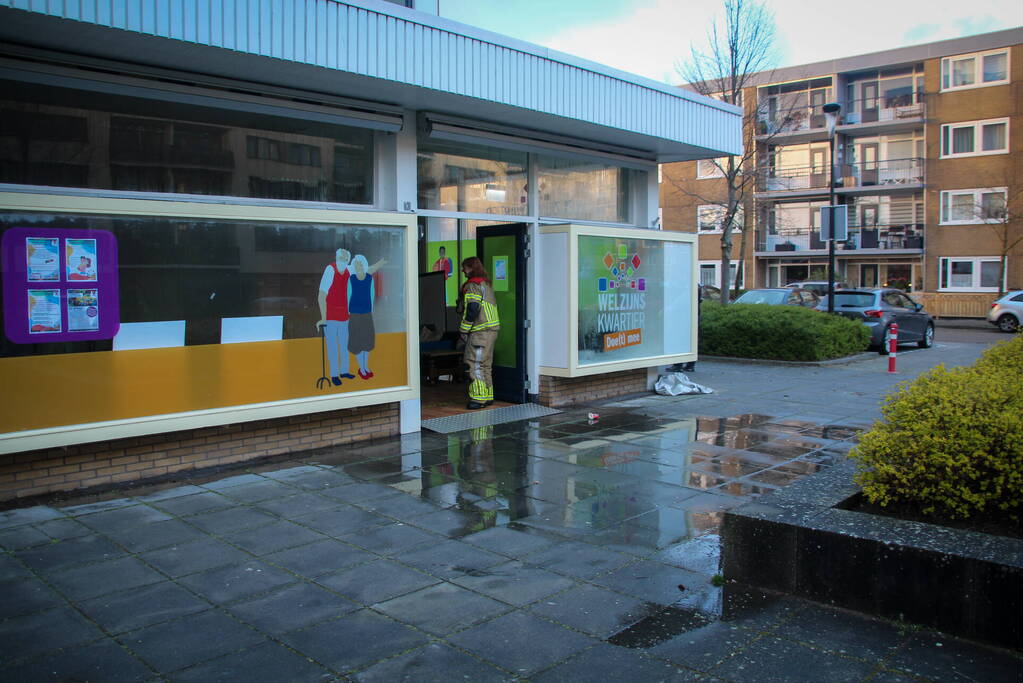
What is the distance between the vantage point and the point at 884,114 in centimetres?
3925

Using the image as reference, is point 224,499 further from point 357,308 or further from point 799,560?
point 799,560

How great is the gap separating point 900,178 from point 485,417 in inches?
1410

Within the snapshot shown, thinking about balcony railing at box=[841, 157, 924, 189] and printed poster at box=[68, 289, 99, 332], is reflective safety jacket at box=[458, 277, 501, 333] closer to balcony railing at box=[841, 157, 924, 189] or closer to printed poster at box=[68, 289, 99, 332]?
printed poster at box=[68, 289, 99, 332]

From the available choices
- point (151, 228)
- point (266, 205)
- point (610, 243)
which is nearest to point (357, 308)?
point (266, 205)

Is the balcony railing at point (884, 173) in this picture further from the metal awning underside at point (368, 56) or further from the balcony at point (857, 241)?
the metal awning underside at point (368, 56)

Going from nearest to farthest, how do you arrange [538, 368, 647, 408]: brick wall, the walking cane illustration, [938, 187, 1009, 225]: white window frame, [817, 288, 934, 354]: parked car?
the walking cane illustration
[538, 368, 647, 408]: brick wall
[817, 288, 934, 354]: parked car
[938, 187, 1009, 225]: white window frame

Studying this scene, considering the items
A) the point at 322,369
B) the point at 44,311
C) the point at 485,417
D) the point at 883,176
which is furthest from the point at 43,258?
the point at 883,176

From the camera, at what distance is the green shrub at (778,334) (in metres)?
16.4

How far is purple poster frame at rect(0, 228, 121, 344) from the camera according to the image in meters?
6.22

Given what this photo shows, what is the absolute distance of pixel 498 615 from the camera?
433 cm

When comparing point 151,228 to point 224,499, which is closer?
point 224,499

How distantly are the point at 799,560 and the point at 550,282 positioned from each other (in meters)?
6.73

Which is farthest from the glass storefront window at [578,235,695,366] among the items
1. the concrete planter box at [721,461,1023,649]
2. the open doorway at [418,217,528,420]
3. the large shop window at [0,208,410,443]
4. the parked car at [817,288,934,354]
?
the parked car at [817,288,934,354]

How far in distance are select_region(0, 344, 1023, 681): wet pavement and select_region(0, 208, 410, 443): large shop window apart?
0.84 meters
